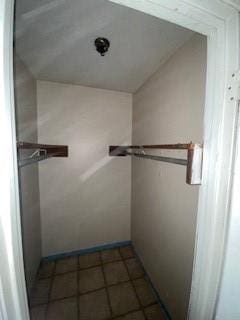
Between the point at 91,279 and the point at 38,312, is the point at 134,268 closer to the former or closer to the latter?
the point at 91,279

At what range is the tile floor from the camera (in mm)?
1206

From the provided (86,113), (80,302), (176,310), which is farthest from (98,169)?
(176,310)

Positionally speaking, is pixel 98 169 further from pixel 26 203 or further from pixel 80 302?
pixel 80 302

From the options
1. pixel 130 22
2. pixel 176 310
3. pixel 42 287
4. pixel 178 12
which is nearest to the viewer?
pixel 178 12

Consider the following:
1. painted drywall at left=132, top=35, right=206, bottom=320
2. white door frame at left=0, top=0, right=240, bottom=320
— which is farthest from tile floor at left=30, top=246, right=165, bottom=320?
white door frame at left=0, top=0, right=240, bottom=320

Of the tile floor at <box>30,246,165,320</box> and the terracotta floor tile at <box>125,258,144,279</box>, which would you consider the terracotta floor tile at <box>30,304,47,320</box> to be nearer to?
the tile floor at <box>30,246,165,320</box>

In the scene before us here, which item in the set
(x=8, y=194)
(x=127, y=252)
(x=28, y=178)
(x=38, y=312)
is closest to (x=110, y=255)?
(x=127, y=252)

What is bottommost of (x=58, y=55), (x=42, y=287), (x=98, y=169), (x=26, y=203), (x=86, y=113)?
(x=42, y=287)

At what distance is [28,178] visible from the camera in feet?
4.37

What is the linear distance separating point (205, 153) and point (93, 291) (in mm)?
1724

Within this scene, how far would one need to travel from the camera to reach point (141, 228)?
Answer: 1.70 meters

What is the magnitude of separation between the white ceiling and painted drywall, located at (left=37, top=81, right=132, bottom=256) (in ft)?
1.18

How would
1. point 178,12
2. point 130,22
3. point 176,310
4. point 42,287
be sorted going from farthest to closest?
point 42,287 → point 176,310 → point 130,22 → point 178,12

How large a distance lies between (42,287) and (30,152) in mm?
1426
